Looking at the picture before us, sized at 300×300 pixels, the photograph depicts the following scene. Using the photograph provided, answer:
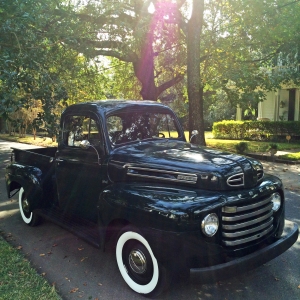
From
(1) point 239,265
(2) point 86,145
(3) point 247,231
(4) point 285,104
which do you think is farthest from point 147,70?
(4) point 285,104

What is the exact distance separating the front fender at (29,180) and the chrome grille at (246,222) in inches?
124

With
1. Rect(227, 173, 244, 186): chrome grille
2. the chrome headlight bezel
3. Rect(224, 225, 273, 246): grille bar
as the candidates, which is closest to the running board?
Rect(224, 225, 273, 246): grille bar

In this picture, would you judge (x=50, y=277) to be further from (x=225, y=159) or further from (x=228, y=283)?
(x=225, y=159)

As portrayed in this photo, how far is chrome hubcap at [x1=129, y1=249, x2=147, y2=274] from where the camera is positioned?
3531mm

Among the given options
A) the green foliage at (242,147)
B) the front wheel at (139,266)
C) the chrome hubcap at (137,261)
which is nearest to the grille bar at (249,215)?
the front wheel at (139,266)

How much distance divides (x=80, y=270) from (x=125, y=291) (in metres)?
0.77

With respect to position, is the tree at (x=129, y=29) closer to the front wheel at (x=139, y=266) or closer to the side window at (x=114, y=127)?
the side window at (x=114, y=127)

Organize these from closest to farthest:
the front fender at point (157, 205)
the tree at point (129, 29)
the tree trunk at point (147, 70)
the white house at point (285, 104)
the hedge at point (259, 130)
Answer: the front fender at point (157, 205), the tree at point (129, 29), the tree trunk at point (147, 70), the hedge at point (259, 130), the white house at point (285, 104)

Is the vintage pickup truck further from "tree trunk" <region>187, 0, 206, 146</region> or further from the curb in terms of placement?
the curb

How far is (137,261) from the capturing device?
3604 mm

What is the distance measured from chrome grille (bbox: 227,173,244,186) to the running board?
1.64 m

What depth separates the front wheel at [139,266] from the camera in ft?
11.0

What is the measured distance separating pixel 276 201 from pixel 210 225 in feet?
3.83

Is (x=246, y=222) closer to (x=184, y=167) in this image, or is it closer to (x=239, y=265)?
(x=239, y=265)
